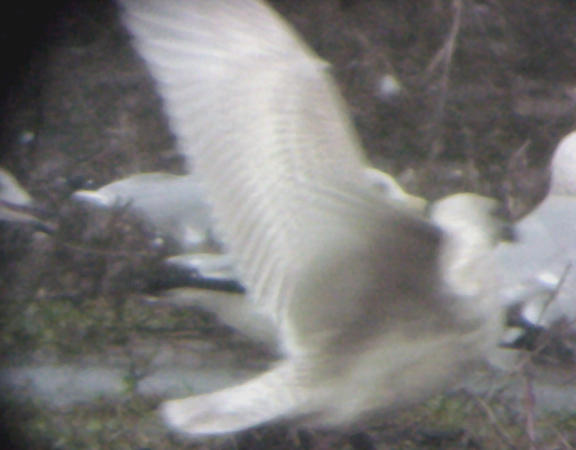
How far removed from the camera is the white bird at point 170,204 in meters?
3.20

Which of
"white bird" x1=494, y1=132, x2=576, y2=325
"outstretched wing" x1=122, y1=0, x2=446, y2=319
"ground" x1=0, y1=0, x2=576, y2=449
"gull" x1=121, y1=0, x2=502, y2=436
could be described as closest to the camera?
"gull" x1=121, y1=0, x2=502, y2=436

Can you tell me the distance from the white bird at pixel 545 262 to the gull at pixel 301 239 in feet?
1.60

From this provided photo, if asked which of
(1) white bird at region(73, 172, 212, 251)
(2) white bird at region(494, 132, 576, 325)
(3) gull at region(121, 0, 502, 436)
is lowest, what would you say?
(1) white bird at region(73, 172, 212, 251)

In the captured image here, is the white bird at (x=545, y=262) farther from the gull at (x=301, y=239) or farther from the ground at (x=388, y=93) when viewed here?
the ground at (x=388, y=93)

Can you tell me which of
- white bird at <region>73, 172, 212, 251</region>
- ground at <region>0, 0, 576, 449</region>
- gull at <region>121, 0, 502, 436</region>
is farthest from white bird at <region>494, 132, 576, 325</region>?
white bird at <region>73, 172, 212, 251</region>

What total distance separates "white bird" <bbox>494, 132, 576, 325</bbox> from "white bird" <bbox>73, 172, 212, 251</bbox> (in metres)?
1.14

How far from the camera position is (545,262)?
8.87 ft

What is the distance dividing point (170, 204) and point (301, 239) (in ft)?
5.33

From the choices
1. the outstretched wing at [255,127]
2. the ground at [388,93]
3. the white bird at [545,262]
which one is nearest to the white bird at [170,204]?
the ground at [388,93]

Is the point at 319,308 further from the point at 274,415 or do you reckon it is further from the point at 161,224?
the point at 161,224

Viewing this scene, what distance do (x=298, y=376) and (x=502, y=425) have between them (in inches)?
30.5

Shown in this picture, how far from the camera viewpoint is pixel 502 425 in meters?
2.36

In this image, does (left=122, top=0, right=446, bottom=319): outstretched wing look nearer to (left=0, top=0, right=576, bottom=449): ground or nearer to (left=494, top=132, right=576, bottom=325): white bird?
(left=494, top=132, right=576, bottom=325): white bird

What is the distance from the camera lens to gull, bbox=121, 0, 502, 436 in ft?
5.08
